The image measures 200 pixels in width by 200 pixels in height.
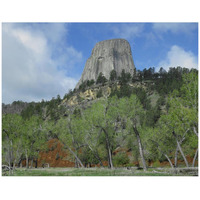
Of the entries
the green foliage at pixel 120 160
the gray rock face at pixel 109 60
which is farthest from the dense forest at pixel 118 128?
the gray rock face at pixel 109 60

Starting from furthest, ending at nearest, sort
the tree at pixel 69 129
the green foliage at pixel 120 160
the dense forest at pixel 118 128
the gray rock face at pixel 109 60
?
the gray rock face at pixel 109 60
the green foliage at pixel 120 160
the tree at pixel 69 129
the dense forest at pixel 118 128

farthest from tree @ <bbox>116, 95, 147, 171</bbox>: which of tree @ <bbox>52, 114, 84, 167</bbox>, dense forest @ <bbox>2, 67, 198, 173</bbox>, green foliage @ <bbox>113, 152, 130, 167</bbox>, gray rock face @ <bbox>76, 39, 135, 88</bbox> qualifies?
gray rock face @ <bbox>76, 39, 135, 88</bbox>

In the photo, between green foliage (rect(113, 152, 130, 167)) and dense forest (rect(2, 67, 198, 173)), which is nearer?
dense forest (rect(2, 67, 198, 173))

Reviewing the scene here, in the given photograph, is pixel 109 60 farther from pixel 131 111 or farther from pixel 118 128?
pixel 131 111

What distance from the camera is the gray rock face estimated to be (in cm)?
15200

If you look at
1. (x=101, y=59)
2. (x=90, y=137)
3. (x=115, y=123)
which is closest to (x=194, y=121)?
(x=115, y=123)

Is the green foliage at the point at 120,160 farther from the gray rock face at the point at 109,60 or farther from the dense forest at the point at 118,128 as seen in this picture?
the gray rock face at the point at 109,60

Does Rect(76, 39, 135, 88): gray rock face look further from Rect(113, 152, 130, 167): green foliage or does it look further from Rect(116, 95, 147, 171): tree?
Rect(116, 95, 147, 171): tree

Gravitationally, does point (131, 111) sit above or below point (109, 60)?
below

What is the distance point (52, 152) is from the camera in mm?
69688

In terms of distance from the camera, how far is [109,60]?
6033 inches

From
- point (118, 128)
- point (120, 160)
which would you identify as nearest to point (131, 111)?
point (118, 128)

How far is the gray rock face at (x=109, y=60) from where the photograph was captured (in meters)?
152

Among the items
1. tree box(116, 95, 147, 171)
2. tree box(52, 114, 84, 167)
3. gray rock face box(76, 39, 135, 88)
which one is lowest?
tree box(52, 114, 84, 167)
